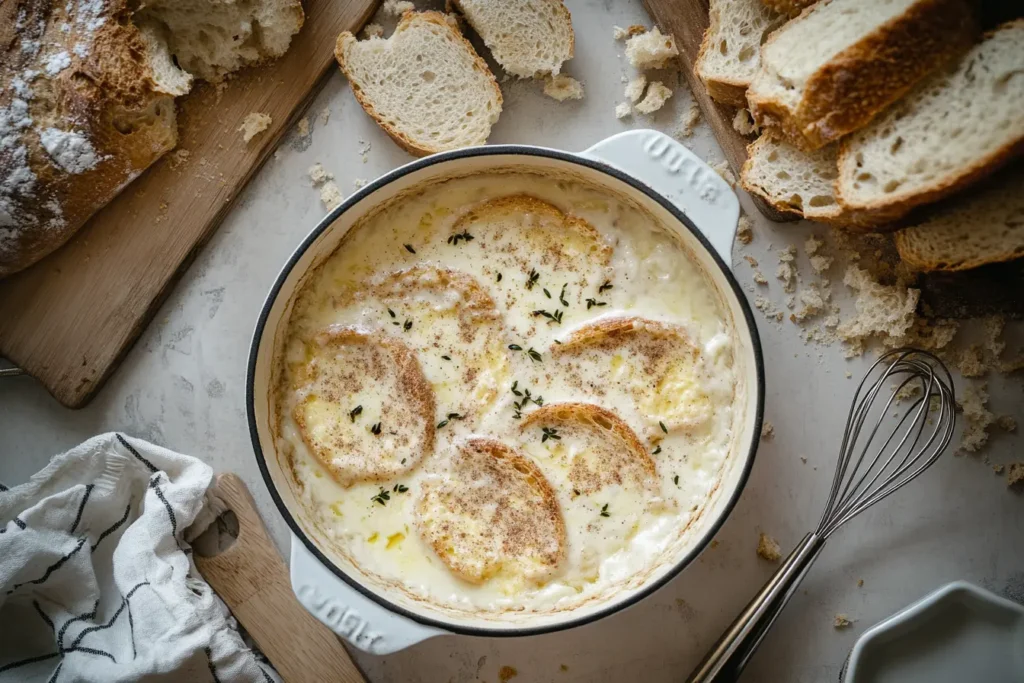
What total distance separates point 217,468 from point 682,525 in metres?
1.30

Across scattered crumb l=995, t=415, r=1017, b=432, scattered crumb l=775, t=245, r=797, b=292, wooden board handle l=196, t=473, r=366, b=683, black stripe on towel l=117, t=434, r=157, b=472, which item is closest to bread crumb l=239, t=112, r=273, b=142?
black stripe on towel l=117, t=434, r=157, b=472

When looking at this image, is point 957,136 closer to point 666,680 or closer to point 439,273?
point 439,273

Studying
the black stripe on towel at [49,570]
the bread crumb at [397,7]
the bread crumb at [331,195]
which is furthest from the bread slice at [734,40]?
the black stripe on towel at [49,570]

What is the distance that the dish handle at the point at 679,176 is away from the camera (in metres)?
1.75

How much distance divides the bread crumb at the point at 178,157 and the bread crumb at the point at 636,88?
123 centimetres

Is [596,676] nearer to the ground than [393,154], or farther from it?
nearer to the ground

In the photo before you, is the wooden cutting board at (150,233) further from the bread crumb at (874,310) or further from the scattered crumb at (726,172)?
the bread crumb at (874,310)

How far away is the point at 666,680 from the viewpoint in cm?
205

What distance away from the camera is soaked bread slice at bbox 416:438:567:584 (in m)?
1.90

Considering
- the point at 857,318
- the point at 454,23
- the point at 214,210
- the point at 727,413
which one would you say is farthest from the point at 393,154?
the point at 857,318

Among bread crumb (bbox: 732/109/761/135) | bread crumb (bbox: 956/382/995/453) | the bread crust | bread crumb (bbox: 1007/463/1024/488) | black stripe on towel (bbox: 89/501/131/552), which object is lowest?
bread crumb (bbox: 1007/463/1024/488)

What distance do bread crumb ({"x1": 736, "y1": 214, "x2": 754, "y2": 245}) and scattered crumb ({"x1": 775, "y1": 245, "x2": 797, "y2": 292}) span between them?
91mm

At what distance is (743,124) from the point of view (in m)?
1.99

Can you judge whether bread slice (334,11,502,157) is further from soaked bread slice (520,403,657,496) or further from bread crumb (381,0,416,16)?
soaked bread slice (520,403,657,496)
